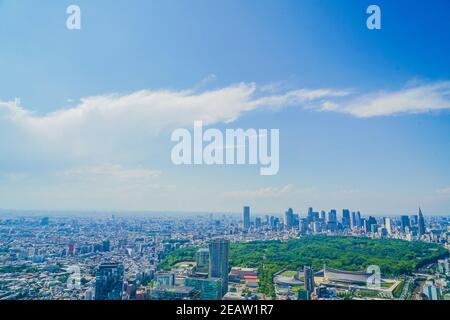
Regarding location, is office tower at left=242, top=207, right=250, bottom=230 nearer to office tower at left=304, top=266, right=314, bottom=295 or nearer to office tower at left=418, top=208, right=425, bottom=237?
office tower at left=304, top=266, right=314, bottom=295

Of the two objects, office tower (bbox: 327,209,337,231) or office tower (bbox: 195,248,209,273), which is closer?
office tower (bbox: 195,248,209,273)

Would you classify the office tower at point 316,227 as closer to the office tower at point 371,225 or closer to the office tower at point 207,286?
the office tower at point 371,225

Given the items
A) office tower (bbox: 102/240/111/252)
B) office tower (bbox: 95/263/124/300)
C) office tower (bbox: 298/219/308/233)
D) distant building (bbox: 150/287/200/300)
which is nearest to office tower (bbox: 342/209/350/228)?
office tower (bbox: 298/219/308/233)

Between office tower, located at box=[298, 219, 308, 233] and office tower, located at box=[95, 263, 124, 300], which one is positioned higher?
office tower, located at box=[298, 219, 308, 233]

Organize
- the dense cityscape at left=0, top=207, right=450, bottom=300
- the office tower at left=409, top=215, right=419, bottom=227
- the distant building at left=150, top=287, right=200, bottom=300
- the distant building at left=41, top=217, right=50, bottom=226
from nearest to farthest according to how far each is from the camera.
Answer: the distant building at left=150, top=287, right=200, bottom=300 → the dense cityscape at left=0, top=207, right=450, bottom=300 → the distant building at left=41, top=217, right=50, bottom=226 → the office tower at left=409, top=215, right=419, bottom=227

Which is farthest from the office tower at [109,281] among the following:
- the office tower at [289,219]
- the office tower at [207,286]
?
the office tower at [289,219]

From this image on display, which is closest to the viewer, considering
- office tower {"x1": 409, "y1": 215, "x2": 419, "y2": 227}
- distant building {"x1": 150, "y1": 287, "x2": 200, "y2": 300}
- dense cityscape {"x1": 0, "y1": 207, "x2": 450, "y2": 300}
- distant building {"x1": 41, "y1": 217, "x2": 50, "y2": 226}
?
distant building {"x1": 150, "y1": 287, "x2": 200, "y2": 300}
